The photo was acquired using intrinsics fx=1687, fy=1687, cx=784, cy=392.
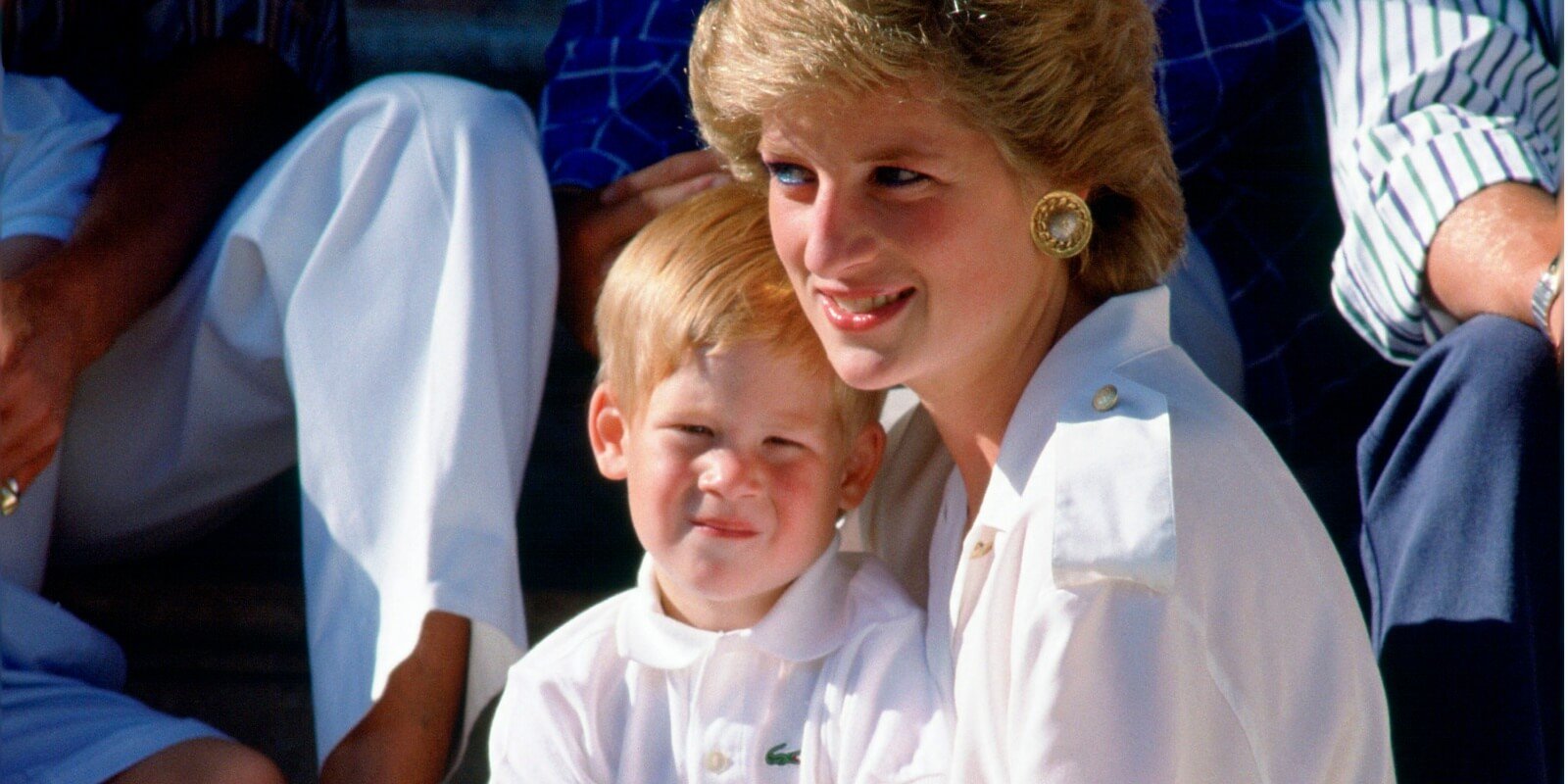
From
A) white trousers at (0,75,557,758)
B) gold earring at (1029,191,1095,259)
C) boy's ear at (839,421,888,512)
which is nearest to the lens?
gold earring at (1029,191,1095,259)

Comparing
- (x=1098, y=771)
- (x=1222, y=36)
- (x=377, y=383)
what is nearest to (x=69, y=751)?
(x=377, y=383)

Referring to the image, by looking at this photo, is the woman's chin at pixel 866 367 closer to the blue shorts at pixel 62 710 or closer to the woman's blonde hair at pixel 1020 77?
the woman's blonde hair at pixel 1020 77

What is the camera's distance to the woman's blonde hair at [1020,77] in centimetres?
142

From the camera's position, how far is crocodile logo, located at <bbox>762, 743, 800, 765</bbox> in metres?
1.63

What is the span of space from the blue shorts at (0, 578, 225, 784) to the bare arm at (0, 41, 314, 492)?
16cm

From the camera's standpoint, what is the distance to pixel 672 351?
65.3 inches

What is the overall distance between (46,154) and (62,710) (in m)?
0.80

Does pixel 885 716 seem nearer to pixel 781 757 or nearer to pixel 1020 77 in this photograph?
pixel 781 757

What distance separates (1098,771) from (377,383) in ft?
3.26

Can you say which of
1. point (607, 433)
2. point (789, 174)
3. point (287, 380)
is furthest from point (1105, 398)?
point (287, 380)

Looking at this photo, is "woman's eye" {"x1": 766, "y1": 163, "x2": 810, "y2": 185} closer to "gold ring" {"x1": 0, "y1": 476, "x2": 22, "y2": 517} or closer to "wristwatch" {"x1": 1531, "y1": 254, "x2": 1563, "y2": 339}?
"wristwatch" {"x1": 1531, "y1": 254, "x2": 1563, "y2": 339}

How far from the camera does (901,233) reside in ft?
4.85

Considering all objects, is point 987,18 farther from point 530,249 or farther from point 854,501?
point 530,249

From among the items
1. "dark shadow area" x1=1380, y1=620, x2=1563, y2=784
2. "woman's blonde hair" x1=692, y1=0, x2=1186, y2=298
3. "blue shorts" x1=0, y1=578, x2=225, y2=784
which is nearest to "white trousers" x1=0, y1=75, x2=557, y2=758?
"blue shorts" x1=0, y1=578, x2=225, y2=784
